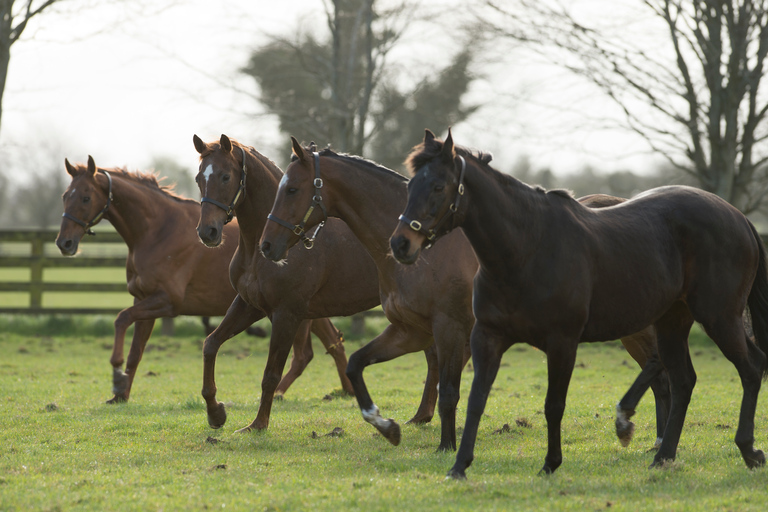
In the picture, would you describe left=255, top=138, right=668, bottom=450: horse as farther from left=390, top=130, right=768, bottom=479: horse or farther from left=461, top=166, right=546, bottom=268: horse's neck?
left=461, top=166, right=546, bottom=268: horse's neck

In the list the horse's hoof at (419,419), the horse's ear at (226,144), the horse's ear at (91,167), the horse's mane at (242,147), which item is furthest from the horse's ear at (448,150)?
the horse's ear at (91,167)

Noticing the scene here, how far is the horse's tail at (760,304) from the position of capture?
17.7 ft

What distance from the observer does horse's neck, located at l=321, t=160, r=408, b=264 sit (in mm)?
5766

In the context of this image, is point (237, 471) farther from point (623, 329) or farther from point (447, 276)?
point (623, 329)

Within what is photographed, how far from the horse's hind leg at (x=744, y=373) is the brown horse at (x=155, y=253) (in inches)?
175

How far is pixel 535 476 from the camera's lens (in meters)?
4.67

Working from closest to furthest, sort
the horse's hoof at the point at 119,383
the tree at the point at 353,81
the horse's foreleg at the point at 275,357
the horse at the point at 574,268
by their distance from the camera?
the horse at the point at 574,268
the horse's foreleg at the point at 275,357
the horse's hoof at the point at 119,383
the tree at the point at 353,81

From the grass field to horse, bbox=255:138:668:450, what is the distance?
0.43 metres

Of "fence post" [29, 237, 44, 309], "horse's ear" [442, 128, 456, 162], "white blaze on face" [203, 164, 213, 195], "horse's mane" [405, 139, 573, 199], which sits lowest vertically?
"fence post" [29, 237, 44, 309]

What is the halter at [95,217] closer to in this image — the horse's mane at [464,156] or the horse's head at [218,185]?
the horse's head at [218,185]

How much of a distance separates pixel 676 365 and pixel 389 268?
2089mm

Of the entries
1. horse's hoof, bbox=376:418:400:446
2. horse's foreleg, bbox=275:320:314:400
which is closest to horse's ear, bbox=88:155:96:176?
horse's foreleg, bbox=275:320:314:400

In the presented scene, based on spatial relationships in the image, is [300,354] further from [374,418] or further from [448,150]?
[448,150]

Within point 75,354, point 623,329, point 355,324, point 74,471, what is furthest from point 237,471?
point 355,324
